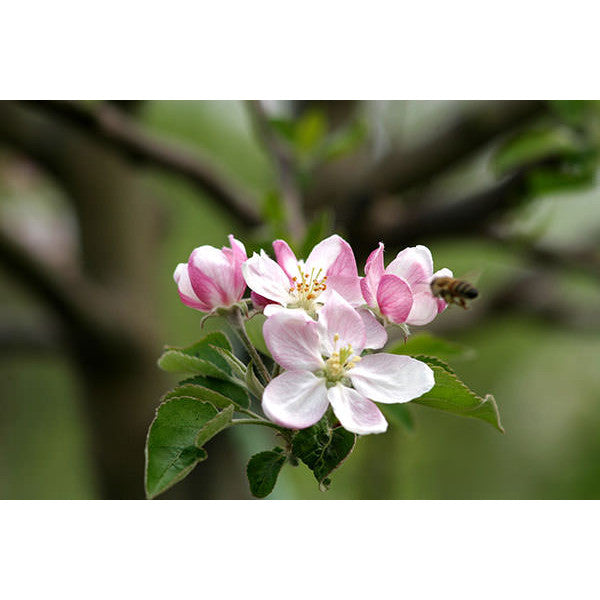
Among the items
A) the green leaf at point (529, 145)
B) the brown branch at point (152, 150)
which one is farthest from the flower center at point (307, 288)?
the green leaf at point (529, 145)

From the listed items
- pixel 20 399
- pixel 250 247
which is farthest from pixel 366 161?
pixel 20 399

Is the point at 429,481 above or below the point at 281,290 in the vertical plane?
below

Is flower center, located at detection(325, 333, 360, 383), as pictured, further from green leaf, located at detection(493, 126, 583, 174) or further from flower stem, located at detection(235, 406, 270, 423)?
green leaf, located at detection(493, 126, 583, 174)

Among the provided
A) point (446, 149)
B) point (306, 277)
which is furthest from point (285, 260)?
point (446, 149)

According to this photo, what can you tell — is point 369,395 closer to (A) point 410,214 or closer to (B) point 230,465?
(A) point 410,214

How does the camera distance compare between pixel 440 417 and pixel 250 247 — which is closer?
pixel 250 247

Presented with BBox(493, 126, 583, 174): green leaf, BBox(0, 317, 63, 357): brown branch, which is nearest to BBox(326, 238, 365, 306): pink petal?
BBox(493, 126, 583, 174): green leaf

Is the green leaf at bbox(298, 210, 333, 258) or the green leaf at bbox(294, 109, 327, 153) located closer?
the green leaf at bbox(298, 210, 333, 258)

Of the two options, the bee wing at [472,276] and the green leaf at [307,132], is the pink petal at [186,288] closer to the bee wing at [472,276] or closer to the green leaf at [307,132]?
the bee wing at [472,276]

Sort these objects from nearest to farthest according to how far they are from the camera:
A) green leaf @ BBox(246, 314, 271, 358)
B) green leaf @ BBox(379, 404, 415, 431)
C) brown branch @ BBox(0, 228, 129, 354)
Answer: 1. green leaf @ BBox(246, 314, 271, 358)
2. green leaf @ BBox(379, 404, 415, 431)
3. brown branch @ BBox(0, 228, 129, 354)
